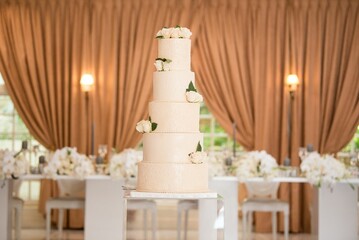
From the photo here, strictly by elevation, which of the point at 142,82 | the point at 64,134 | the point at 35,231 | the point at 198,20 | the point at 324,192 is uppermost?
the point at 198,20

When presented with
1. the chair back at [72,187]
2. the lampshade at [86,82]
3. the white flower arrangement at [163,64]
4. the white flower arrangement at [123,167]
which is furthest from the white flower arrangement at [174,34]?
the lampshade at [86,82]

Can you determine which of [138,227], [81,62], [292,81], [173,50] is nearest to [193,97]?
[173,50]

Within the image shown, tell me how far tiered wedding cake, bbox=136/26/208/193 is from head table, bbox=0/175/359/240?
2.16 m

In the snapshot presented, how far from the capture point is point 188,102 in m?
6.64

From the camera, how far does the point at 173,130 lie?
259 inches

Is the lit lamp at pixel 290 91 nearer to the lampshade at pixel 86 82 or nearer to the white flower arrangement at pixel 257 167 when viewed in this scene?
the white flower arrangement at pixel 257 167

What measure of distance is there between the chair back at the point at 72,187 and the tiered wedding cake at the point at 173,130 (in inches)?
119

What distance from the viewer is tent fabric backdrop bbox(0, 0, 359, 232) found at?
1136 cm

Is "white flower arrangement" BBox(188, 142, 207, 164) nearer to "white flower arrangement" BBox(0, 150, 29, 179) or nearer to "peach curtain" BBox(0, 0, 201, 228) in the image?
"white flower arrangement" BBox(0, 150, 29, 179)

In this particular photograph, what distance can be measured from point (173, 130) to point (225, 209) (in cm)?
227

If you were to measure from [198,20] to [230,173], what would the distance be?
3.24m

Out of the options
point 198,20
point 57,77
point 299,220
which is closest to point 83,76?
point 57,77

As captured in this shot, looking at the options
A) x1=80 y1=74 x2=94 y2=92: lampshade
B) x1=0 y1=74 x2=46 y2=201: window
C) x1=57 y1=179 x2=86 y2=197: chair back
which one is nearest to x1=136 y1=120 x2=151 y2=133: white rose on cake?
x1=57 y1=179 x2=86 y2=197: chair back

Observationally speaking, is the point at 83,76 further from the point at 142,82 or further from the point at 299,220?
the point at 299,220
